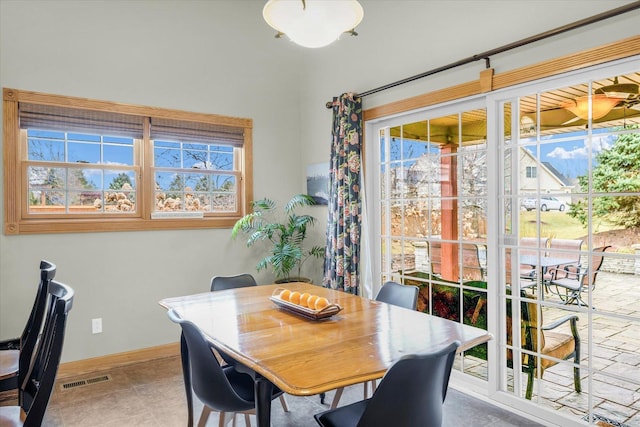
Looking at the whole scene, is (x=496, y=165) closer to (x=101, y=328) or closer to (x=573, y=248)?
(x=573, y=248)

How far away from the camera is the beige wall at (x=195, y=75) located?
307 centimetres

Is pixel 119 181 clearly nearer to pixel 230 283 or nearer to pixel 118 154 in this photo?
pixel 118 154

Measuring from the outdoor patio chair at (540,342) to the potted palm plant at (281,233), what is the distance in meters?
2.06

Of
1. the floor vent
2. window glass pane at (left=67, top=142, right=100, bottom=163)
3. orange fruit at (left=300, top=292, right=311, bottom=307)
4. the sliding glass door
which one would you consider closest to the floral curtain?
the sliding glass door

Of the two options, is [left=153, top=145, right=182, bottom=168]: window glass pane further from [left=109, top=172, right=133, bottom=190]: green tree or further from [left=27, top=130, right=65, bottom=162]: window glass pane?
[left=27, top=130, right=65, bottom=162]: window glass pane

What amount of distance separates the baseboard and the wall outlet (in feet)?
0.73

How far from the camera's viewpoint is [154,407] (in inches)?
112

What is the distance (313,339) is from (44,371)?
1.00m

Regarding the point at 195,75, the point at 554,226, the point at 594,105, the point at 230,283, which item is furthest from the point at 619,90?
the point at 195,75

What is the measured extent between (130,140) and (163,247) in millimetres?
1034

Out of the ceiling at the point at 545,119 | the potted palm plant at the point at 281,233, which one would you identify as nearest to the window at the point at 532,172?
the ceiling at the point at 545,119

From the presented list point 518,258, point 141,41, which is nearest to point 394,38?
point 518,258

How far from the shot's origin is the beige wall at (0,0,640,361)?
307cm

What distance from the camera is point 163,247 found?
12.8 feet
